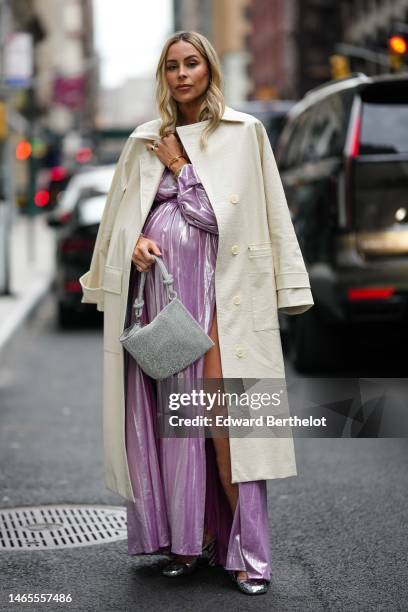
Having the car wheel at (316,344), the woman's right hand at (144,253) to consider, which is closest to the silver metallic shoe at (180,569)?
the woman's right hand at (144,253)

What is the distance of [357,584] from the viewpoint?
14.8 ft

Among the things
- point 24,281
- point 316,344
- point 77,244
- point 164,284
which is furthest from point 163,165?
point 24,281

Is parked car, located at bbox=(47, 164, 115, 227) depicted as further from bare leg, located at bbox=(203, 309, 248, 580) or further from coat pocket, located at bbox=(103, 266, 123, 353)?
bare leg, located at bbox=(203, 309, 248, 580)

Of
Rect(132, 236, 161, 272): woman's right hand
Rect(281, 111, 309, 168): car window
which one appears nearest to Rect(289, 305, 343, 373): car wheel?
Rect(281, 111, 309, 168): car window

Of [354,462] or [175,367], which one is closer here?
[175,367]

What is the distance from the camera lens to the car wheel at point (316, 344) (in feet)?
30.4

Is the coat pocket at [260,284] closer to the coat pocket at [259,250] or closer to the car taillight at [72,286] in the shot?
the coat pocket at [259,250]

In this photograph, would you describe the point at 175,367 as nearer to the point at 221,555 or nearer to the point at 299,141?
the point at 221,555

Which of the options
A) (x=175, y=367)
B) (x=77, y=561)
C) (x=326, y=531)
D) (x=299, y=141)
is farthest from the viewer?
(x=299, y=141)

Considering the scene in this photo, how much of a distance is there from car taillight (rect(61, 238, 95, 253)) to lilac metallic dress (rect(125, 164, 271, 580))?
8.55 metres

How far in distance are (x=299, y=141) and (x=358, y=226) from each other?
7.31ft

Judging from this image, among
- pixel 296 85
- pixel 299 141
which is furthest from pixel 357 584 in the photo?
pixel 296 85

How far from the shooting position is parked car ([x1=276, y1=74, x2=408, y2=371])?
26.4 feet

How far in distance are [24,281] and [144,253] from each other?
1352 cm
